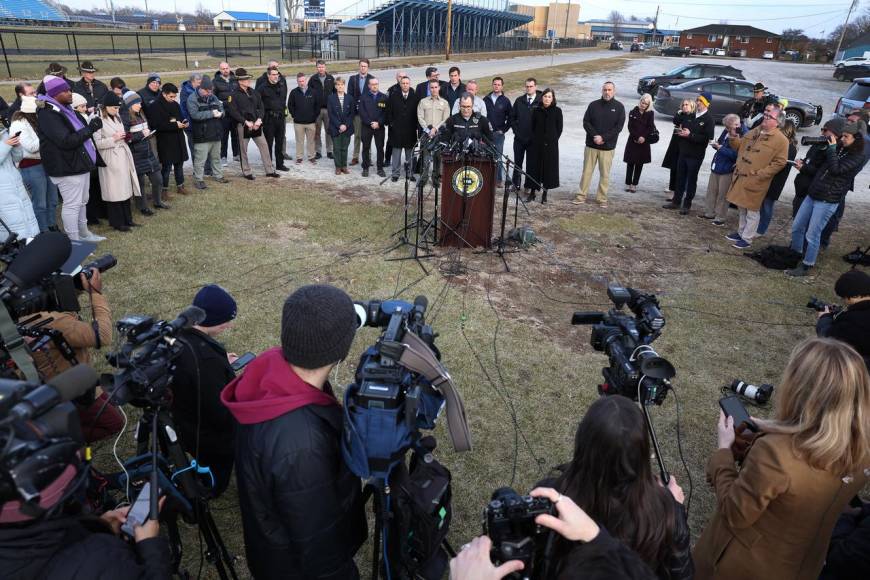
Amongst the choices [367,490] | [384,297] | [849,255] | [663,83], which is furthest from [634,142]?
[663,83]

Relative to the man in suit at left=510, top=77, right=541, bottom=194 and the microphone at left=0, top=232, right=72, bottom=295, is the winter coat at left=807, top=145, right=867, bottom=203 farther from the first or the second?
the microphone at left=0, top=232, right=72, bottom=295

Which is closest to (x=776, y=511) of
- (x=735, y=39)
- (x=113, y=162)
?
(x=113, y=162)

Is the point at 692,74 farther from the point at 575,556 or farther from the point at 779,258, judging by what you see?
the point at 575,556

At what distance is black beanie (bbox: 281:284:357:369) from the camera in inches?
70.4

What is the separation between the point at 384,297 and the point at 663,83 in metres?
18.9

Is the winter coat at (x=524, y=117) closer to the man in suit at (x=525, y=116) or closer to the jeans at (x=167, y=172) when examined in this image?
the man in suit at (x=525, y=116)

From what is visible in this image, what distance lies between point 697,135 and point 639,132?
3.42 feet

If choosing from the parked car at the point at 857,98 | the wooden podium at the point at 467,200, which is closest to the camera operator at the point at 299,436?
the wooden podium at the point at 467,200

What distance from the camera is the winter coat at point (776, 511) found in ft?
6.39

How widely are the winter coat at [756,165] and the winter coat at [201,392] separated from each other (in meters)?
7.17

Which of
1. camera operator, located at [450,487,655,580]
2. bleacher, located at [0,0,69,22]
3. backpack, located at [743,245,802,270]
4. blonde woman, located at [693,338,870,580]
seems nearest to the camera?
camera operator, located at [450,487,655,580]

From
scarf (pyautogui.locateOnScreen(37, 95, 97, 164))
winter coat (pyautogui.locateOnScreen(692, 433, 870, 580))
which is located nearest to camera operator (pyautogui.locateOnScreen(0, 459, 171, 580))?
winter coat (pyautogui.locateOnScreen(692, 433, 870, 580))

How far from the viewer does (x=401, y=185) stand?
31.9ft

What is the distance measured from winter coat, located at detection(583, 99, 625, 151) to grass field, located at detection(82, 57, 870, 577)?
1.13 m
